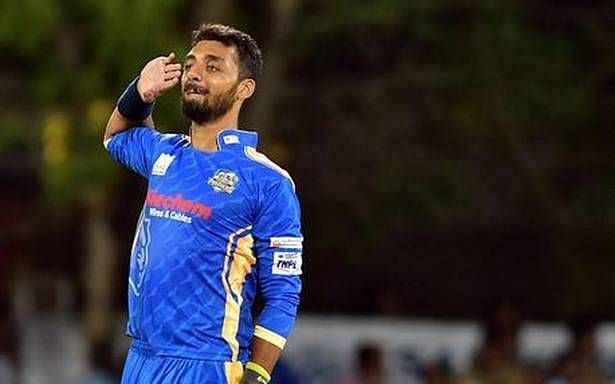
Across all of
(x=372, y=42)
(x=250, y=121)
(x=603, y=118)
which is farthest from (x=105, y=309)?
(x=603, y=118)

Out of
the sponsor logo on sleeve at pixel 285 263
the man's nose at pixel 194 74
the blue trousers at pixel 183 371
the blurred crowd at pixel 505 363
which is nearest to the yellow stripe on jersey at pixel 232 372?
the blue trousers at pixel 183 371

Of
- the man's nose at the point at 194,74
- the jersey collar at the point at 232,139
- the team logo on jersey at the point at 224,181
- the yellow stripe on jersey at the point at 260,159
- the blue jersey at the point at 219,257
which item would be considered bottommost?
the blue jersey at the point at 219,257

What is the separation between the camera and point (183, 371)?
6.93 meters

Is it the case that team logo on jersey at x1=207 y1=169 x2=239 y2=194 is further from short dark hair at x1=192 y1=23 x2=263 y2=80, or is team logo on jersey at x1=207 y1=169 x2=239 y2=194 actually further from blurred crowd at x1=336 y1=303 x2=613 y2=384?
blurred crowd at x1=336 y1=303 x2=613 y2=384

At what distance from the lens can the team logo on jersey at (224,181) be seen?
6922mm

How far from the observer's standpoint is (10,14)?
12.3 metres

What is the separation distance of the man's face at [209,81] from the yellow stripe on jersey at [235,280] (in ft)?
1.48

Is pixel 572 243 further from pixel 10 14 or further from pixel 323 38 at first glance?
pixel 10 14

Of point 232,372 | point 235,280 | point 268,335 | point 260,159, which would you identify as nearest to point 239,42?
point 260,159

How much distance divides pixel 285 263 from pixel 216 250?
25 centimetres

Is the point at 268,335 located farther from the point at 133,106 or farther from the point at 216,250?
the point at 133,106

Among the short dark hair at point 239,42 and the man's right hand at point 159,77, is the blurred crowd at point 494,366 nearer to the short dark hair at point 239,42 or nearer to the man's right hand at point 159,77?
the man's right hand at point 159,77

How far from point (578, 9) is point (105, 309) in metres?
4.25

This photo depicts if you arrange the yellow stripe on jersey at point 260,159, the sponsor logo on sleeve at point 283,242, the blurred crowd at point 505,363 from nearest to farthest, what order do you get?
the sponsor logo on sleeve at point 283,242
the yellow stripe on jersey at point 260,159
the blurred crowd at point 505,363
